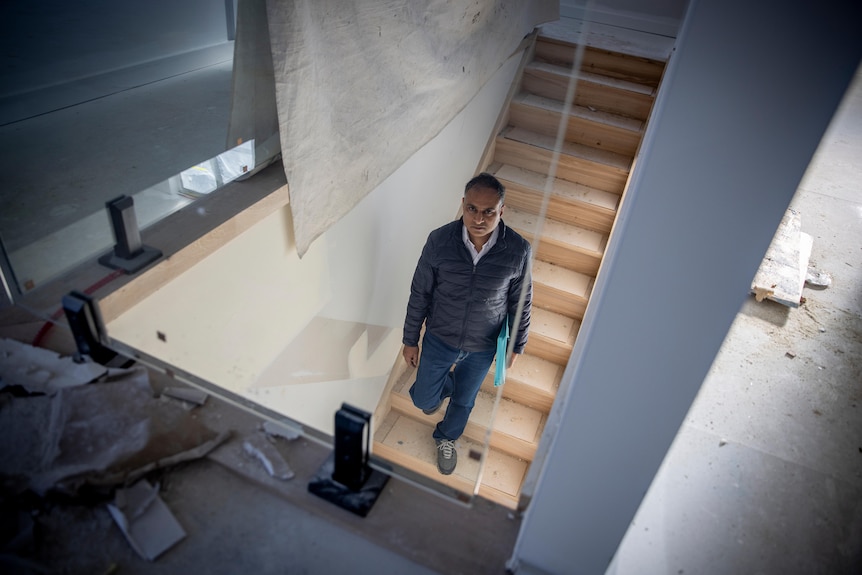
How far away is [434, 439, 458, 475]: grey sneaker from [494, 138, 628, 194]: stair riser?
66.4 inches

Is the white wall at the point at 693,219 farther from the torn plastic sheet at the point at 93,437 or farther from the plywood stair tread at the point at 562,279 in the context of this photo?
the plywood stair tread at the point at 562,279

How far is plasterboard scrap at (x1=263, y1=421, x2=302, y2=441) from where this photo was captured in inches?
38.8

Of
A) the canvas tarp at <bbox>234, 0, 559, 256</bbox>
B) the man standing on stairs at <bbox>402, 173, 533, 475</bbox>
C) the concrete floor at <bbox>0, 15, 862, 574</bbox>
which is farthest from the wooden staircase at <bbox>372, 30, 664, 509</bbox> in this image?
the canvas tarp at <bbox>234, 0, 559, 256</bbox>

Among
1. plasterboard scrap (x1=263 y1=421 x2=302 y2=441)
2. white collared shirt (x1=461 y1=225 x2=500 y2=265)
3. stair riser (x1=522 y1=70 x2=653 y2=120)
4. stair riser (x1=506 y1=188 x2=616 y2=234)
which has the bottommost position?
stair riser (x1=506 y1=188 x2=616 y2=234)

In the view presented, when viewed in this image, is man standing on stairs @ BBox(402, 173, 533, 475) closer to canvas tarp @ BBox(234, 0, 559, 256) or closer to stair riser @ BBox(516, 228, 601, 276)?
canvas tarp @ BBox(234, 0, 559, 256)

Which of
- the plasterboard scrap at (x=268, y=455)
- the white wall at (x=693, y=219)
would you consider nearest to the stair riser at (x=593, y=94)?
the white wall at (x=693, y=219)

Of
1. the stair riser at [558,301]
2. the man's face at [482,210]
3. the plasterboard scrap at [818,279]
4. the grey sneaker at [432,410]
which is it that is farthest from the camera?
the plasterboard scrap at [818,279]

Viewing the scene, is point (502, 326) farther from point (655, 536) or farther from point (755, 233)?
point (755, 233)

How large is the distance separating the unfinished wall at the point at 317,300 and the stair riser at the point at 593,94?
22cm

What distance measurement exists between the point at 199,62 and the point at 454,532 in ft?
11.5

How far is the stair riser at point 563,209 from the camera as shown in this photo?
122 inches

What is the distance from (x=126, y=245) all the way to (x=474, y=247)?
116cm

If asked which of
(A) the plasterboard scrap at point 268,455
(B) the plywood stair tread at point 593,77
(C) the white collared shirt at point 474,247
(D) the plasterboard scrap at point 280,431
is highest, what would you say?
(B) the plywood stair tread at point 593,77

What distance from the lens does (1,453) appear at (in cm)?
87
